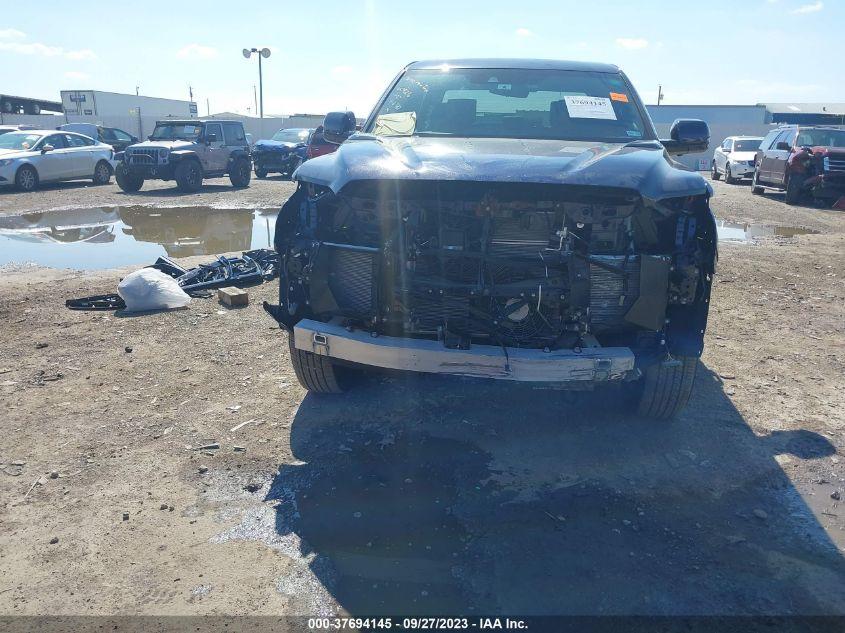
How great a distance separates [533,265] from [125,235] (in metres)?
8.75

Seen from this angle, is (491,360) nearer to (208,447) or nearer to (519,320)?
(519,320)

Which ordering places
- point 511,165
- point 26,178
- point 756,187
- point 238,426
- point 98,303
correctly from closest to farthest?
1. point 511,165
2. point 238,426
3. point 98,303
4. point 26,178
5. point 756,187

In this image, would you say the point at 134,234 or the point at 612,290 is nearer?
the point at 612,290

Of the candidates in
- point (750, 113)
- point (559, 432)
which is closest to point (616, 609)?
point (559, 432)

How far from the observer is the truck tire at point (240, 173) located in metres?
17.1

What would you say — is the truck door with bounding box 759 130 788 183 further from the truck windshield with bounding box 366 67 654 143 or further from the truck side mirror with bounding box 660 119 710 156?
the truck windshield with bounding box 366 67 654 143

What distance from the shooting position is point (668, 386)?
11.4ft

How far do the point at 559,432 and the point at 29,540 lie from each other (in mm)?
2641

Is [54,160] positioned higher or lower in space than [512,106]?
lower

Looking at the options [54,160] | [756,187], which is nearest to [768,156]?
[756,187]

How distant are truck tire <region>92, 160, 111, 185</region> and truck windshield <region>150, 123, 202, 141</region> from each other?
6.72 feet

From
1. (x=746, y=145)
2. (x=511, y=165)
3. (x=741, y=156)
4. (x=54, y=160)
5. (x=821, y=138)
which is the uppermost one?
(x=746, y=145)

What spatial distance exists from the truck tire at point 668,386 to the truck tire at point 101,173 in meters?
17.8

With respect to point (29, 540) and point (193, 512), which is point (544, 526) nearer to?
point (193, 512)
